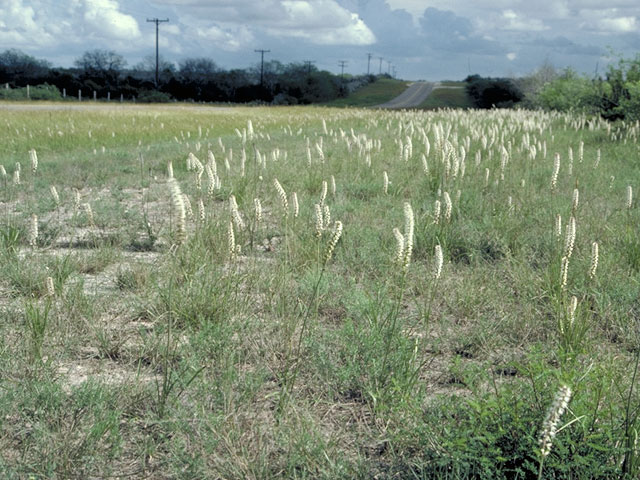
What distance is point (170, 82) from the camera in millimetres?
70562

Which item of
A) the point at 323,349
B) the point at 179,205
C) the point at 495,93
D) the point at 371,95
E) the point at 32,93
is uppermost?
the point at 371,95

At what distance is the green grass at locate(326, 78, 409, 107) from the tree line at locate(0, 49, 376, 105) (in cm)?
301

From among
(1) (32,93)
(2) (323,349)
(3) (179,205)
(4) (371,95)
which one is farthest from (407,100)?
(3) (179,205)

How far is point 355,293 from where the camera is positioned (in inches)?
146

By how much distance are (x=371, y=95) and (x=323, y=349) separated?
93.4 meters

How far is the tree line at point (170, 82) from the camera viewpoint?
60.5 m

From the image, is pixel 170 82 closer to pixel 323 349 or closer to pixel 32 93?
pixel 32 93

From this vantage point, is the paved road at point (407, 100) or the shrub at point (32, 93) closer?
the shrub at point (32, 93)

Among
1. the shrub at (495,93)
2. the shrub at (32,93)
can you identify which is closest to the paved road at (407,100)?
the shrub at (495,93)

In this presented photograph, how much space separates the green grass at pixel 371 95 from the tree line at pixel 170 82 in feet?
9.88

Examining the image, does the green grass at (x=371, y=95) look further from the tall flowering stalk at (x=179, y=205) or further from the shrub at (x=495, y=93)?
the tall flowering stalk at (x=179, y=205)

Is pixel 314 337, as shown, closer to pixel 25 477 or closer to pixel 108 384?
pixel 108 384

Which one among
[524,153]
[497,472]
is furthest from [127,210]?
[524,153]

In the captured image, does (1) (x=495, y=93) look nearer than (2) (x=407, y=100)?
Yes
